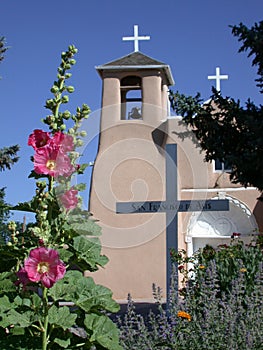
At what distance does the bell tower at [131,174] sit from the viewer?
1413 centimetres

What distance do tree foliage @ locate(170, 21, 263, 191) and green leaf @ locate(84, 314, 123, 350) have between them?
3669 mm

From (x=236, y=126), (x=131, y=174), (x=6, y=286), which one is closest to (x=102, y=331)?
(x=6, y=286)

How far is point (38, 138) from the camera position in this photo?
2354mm

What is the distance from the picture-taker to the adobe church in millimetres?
14180

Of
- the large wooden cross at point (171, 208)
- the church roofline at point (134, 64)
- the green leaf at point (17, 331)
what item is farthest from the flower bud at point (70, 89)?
the church roofline at point (134, 64)

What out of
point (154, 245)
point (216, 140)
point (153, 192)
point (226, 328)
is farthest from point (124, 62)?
point (226, 328)

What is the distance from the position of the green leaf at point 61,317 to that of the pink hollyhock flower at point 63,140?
662 mm

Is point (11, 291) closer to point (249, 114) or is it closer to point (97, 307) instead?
point (97, 307)

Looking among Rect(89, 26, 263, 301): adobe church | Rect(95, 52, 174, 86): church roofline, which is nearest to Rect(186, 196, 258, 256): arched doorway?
Rect(89, 26, 263, 301): adobe church

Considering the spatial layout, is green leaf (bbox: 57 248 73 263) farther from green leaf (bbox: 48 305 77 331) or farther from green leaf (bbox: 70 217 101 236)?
green leaf (bbox: 48 305 77 331)

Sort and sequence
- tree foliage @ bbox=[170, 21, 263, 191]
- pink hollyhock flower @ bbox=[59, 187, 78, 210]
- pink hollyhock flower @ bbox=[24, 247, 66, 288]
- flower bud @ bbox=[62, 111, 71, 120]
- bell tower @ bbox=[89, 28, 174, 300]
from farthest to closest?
bell tower @ bbox=[89, 28, 174, 300] < tree foliage @ bbox=[170, 21, 263, 191] < flower bud @ bbox=[62, 111, 71, 120] < pink hollyhock flower @ bbox=[59, 187, 78, 210] < pink hollyhock flower @ bbox=[24, 247, 66, 288]

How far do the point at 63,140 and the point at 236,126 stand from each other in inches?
168

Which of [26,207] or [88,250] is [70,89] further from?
[88,250]

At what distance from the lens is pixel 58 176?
2359mm
